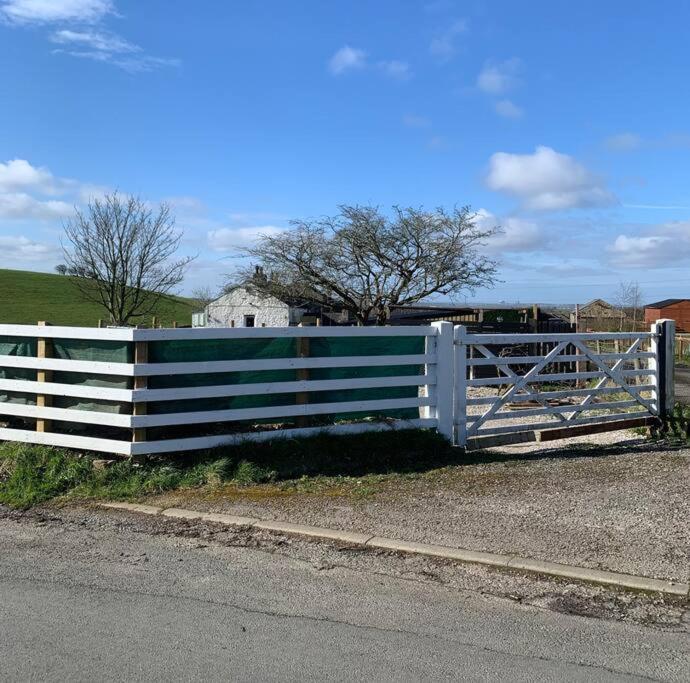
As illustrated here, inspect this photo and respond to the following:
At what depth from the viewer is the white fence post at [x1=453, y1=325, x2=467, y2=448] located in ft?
28.5

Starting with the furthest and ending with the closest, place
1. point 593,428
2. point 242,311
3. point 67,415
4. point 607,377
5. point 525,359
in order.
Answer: point 242,311, point 607,377, point 593,428, point 525,359, point 67,415

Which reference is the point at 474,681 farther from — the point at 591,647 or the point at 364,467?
the point at 364,467

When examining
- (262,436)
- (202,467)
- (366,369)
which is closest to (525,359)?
(366,369)

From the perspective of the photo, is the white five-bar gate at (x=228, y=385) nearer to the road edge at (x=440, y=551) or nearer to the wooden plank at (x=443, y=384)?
the wooden plank at (x=443, y=384)

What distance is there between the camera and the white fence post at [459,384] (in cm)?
870

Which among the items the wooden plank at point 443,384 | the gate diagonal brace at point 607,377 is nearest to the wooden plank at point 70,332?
the wooden plank at point 443,384

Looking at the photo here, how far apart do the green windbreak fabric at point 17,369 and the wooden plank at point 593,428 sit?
656 centimetres

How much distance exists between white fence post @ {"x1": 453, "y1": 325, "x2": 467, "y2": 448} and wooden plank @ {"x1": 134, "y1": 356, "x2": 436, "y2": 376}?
1.13ft

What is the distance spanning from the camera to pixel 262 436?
7.63 meters

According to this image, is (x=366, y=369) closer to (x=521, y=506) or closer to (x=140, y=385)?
(x=140, y=385)

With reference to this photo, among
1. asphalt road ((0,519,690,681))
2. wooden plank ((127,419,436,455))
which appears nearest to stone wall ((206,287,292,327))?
wooden plank ((127,419,436,455))

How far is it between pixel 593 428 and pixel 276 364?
16.7 feet

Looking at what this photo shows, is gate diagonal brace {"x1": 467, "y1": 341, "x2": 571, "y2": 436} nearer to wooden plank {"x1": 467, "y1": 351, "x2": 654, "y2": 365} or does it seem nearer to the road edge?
wooden plank {"x1": 467, "y1": 351, "x2": 654, "y2": 365}

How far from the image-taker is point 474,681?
331 cm
